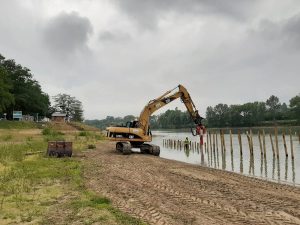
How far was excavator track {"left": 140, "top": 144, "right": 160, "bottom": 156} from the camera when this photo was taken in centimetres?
2886

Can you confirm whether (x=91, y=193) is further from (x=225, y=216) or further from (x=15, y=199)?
(x=225, y=216)

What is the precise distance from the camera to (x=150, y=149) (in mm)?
29000

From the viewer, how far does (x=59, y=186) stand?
1317cm

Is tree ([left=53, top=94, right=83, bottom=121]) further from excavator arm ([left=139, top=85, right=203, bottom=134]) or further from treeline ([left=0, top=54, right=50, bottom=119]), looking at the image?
excavator arm ([left=139, top=85, right=203, bottom=134])

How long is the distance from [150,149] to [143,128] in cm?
196

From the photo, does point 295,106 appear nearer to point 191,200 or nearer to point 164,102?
point 164,102

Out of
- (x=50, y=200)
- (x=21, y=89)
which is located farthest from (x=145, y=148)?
(x=21, y=89)

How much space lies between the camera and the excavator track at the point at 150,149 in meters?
28.9

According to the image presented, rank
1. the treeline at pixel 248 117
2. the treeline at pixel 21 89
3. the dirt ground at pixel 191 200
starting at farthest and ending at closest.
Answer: the treeline at pixel 248 117 → the treeline at pixel 21 89 → the dirt ground at pixel 191 200

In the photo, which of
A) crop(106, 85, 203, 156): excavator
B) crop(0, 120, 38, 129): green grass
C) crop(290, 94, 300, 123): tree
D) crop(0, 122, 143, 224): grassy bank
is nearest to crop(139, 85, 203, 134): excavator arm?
crop(106, 85, 203, 156): excavator

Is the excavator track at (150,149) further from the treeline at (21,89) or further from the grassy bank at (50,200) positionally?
the treeline at (21,89)

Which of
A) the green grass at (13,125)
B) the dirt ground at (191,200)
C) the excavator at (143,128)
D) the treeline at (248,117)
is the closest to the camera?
the dirt ground at (191,200)

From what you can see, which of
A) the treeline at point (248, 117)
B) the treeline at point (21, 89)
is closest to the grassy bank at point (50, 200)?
the treeline at point (21, 89)

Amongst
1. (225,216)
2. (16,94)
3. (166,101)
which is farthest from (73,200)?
(16,94)
